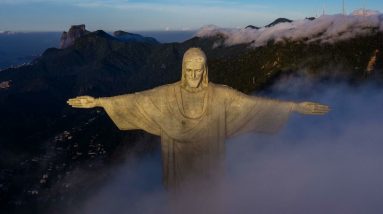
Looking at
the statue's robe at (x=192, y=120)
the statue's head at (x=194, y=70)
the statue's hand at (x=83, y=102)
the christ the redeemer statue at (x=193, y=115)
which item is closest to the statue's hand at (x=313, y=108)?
the christ the redeemer statue at (x=193, y=115)

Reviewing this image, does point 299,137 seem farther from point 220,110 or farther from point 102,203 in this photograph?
point 220,110

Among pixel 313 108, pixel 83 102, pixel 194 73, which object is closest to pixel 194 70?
pixel 194 73

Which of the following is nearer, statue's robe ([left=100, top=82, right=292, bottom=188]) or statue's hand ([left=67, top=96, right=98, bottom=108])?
statue's hand ([left=67, top=96, right=98, bottom=108])

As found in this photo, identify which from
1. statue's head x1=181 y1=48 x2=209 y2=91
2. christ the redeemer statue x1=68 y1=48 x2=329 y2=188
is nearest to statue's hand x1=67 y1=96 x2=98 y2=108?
christ the redeemer statue x1=68 y1=48 x2=329 y2=188

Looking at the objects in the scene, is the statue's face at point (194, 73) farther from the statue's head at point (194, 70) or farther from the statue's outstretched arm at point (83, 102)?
the statue's outstretched arm at point (83, 102)

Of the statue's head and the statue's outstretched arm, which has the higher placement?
the statue's head

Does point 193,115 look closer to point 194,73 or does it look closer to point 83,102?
point 194,73

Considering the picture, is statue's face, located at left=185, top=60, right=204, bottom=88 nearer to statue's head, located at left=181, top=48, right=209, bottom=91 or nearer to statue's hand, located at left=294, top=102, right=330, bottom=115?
statue's head, located at left=181, top=48, right=209, bottom=91

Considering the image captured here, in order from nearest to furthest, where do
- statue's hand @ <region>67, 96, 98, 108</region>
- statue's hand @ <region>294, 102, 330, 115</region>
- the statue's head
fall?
the statue's head, statue's hand @ <region>67, 96, 98, 108</region>, statue's hand @ <region>294, 102, 330, 115</region>
